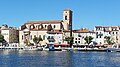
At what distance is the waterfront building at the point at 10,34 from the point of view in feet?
474

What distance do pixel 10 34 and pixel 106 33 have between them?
34770mm

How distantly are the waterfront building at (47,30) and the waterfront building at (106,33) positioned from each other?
1139 cm

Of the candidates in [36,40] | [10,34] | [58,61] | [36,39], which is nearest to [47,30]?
[36,40]

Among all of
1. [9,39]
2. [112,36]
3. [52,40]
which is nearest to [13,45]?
[9,39]

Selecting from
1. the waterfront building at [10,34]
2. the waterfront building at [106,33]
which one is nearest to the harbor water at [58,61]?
the waterfront building at [106,33]

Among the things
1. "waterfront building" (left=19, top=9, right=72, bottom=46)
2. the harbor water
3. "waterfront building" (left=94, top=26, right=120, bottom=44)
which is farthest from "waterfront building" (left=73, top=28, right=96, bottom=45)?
the harbor water

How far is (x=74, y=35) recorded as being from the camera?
137 metres

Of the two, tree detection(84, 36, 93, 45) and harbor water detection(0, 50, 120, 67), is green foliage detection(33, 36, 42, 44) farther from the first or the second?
harbor water detection(0, 50, 120, 67)

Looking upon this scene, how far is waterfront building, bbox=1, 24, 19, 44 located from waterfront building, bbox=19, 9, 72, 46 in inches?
97.5

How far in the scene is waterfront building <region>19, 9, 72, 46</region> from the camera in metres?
137

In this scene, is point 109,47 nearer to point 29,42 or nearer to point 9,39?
point 29,42

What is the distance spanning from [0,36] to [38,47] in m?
15.7

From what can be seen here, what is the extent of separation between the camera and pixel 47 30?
13962 cm

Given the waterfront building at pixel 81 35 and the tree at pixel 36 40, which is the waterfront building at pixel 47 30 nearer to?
the tree at pixel 36 40
